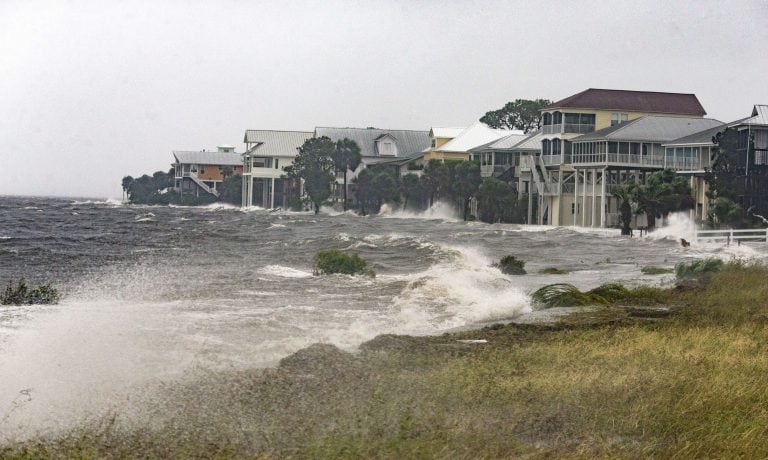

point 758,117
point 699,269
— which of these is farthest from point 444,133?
point 699,269

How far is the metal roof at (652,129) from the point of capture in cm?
8036

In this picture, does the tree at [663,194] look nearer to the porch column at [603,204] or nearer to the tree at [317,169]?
the porch column at [603,204]

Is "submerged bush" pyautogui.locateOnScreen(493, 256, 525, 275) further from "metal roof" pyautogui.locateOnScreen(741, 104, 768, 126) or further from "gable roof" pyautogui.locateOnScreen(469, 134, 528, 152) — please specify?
"gable roof" pyautogui.locateOnScreen(469, 134, 528, 152)

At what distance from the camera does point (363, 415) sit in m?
13.2

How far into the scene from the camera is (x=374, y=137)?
147 metres

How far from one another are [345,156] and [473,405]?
117m

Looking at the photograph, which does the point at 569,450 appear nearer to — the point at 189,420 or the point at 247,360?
the point at 189,420

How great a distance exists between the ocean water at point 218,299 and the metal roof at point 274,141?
3357 inches

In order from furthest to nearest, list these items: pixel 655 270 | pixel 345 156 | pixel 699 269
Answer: pixel 345 156, pixel 655 270, pixel 699 269

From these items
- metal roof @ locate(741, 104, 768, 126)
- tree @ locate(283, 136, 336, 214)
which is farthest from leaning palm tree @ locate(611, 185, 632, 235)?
tree @ locate(283, 136, 336, 214)

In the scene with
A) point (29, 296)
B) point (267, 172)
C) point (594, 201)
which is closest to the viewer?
point (29, 296)

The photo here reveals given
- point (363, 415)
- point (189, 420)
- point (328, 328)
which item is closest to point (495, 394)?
point (363, 415)

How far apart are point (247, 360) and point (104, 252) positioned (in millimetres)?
35800

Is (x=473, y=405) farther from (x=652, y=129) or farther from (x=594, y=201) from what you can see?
(x=652, y=129)
